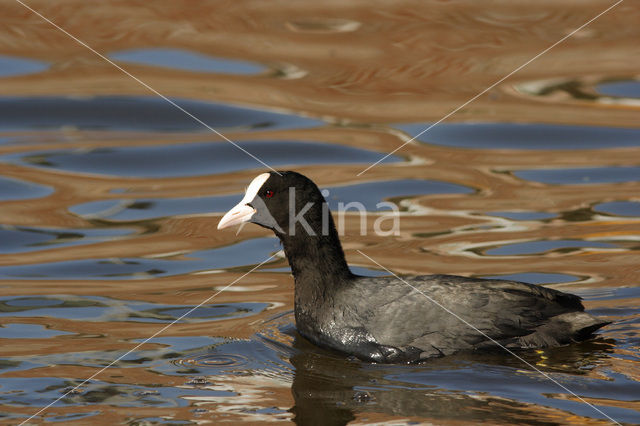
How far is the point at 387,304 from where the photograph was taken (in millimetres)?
6211

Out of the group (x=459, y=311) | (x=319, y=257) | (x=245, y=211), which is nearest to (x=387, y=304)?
(x=459, y=311)

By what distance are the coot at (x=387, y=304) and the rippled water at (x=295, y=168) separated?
128 mm

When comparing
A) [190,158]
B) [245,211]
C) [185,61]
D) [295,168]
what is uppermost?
[185,61]

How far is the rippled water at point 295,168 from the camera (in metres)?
5.69

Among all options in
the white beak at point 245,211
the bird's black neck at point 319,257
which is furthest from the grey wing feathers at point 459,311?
the white beak at point 245,211

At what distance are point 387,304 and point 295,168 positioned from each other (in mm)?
4097

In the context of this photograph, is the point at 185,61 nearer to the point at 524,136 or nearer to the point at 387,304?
the point at 524,136

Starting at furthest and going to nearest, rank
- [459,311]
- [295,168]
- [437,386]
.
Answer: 1. [295,168]
2. [459,311]
3. [437,386]

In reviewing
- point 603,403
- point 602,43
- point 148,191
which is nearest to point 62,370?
point 603,403

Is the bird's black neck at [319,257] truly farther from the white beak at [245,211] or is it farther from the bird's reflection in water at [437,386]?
A: the bird's reflection in water at [437,386]

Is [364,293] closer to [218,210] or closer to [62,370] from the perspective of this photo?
[62,370]

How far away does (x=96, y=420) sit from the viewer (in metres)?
5.31

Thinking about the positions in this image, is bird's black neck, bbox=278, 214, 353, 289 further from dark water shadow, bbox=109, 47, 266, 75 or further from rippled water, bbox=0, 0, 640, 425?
dark water shadow, bbox=109, 47, 266, 75

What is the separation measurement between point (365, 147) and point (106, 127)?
289 centimetres
